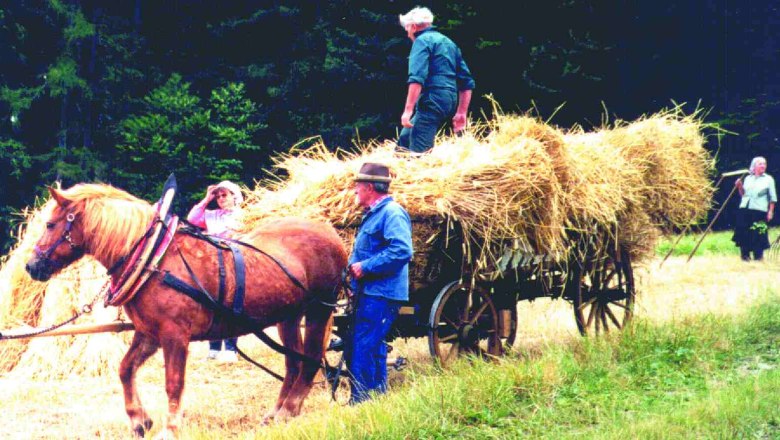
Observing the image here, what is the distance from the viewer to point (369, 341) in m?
6.04

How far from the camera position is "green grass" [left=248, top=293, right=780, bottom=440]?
506 centimetres

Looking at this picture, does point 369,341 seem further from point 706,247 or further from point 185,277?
point 706,247

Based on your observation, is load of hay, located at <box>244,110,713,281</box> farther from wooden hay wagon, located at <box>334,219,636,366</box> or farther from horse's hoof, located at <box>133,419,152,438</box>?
horse's hoof, located at <box>133,419,152,438</box>

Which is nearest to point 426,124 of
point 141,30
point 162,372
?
point 162,372

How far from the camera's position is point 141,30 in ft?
75.4

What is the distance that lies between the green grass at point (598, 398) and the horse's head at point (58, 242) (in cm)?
137

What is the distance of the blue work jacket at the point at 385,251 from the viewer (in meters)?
5.89

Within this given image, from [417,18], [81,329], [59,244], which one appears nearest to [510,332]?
[417,18]

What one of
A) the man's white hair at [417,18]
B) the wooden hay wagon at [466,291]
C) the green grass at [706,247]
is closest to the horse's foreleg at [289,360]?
the wooden hay wagon at [466,291]

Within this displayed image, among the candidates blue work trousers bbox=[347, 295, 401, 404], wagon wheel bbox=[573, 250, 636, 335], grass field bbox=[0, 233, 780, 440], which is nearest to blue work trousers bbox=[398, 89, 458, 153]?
wagon wheel bbox=[573, 250, 636, 335]

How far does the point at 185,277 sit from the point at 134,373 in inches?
32.9

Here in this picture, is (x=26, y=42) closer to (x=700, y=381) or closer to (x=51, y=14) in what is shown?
(x=51, y=14)

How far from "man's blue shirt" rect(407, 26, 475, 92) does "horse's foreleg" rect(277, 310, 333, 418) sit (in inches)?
100

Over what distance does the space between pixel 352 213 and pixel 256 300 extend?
1.24 m
